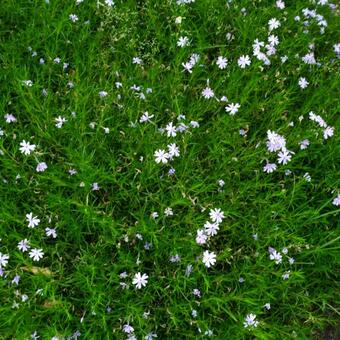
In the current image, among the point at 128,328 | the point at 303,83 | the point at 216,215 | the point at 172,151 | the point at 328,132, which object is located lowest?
the point at 128,328

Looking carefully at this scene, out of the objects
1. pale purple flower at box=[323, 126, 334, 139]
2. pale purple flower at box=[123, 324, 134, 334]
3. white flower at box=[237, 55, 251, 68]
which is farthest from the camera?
white flower at box=[237, 55, 251, 68]

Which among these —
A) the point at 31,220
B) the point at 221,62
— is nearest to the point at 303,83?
the point at 221,62

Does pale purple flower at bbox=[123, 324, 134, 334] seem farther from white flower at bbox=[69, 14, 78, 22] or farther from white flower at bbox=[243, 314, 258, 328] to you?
white flower at bbox=[69, 14, 78, 22]

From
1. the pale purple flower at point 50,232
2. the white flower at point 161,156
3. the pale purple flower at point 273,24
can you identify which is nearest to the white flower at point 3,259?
the pale purple flower at point 50,232

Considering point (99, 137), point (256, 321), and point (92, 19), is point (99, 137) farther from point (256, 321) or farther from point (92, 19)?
point (256, 321)

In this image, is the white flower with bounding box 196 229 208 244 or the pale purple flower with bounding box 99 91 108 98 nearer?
the white flower with bounding box 196 229 208 244

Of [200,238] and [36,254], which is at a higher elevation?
[200,238]

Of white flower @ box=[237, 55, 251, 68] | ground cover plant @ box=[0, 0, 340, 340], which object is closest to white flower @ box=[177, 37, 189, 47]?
ground cover plant @ box=[0, 0, 340, 340]

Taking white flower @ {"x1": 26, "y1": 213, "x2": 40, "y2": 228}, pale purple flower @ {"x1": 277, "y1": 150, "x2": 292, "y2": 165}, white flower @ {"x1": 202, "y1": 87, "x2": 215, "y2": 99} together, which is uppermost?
white flower @ {"x1": 202, "y1": 87, "x2": 215, "y2": 99}

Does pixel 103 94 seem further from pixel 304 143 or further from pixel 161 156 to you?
pixel 304 143
